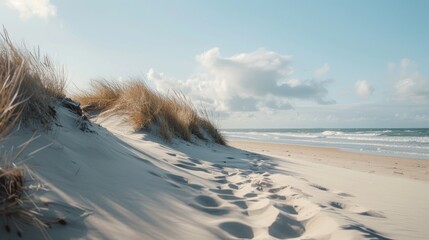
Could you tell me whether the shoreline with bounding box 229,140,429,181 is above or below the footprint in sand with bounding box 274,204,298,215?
below

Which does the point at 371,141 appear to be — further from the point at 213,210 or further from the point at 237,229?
the point at 237,229

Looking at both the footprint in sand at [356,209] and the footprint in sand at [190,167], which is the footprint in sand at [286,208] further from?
the footprint in sand at [190,167]

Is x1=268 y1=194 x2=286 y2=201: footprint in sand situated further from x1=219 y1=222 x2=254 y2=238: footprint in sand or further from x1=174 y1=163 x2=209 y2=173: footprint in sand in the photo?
x1=174 y1=163 x2=209 y2=173: footprint in sand

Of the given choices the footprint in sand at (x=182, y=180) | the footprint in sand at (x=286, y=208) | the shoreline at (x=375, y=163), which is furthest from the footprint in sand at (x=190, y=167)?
the shoreline at (x=375, y=163)

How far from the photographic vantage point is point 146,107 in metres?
5.98

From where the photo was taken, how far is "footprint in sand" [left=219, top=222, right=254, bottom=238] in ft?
6.50

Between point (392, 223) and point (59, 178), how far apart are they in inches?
88.8

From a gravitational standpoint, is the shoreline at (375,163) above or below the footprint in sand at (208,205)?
below

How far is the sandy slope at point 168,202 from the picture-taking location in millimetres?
Answer: 1705

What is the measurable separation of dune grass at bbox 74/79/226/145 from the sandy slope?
91.0 inches

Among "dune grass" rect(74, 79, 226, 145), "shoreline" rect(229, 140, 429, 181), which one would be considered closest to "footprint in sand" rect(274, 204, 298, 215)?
"dune grass" rect(74, 79, 226, 145)

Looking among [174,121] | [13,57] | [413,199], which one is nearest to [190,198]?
[13,57]

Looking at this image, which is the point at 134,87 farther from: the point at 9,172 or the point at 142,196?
the point at 9,172

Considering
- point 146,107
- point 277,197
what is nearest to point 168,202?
point 277,197
